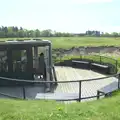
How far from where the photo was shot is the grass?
3562mm

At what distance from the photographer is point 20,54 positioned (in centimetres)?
914

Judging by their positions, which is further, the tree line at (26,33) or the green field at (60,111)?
the tree line at (26,33)

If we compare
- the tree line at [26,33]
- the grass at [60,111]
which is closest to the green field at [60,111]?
the grass at [60,111]

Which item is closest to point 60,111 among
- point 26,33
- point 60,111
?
point 60,111

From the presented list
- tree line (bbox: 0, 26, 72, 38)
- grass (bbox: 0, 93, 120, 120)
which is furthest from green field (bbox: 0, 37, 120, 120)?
tree line (bbox: 0, 26, 72, 38)

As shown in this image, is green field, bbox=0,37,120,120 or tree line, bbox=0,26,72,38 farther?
tree line, bbox=0,26,72,38

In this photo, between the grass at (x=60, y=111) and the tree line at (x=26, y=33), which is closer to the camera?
the grass at (x=60, y=111)

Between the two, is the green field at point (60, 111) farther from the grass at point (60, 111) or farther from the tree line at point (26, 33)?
the tree line at point (26, 33)

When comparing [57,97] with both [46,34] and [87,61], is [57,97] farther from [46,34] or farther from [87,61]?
[46,34]

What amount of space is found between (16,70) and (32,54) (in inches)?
39.9

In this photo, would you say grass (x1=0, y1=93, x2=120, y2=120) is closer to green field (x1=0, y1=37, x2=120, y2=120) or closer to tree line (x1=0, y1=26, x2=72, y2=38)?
green field (x1=0, y1=37, x2=120, y2=120)

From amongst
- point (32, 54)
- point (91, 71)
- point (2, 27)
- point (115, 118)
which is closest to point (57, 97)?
point (115, 118)

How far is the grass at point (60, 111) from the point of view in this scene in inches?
140

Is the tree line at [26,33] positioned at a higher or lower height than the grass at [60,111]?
higher
